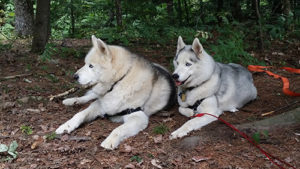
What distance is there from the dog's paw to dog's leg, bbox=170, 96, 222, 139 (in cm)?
149

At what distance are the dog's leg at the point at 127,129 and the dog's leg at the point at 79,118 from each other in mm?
556

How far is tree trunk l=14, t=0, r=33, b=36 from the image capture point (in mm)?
10812

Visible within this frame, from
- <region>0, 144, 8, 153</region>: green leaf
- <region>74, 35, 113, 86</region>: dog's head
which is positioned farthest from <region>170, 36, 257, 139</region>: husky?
<region>0, 144, 8, 153</region>: green leaf

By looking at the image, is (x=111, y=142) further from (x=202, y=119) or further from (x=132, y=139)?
(x=202, y=119)

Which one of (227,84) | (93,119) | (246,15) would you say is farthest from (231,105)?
(246,15)

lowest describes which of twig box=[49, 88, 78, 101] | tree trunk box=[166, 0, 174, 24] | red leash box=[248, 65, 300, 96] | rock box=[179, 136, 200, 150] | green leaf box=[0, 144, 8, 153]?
rock box=[179, 136, 200, 150]

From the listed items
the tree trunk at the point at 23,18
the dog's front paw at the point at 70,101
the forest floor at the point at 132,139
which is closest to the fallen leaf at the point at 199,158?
the forest floor at the point at 132,139

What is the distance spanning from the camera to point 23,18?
1098 centimetres

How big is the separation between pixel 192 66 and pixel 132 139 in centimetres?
148

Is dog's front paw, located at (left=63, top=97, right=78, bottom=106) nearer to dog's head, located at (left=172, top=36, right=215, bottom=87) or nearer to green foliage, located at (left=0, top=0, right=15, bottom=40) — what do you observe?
dog's head, located at (left=172, top=36, right=215, bottom=87)

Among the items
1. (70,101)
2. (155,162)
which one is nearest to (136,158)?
(155,162)

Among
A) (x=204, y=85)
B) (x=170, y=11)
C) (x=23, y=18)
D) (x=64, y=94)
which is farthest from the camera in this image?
(x=170, y=11)

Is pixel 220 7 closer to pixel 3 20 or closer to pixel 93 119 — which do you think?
pixel 93 119

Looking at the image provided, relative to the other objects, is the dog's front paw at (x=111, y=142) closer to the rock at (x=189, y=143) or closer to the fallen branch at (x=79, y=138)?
the fallen branch at (x=79, y=138)
